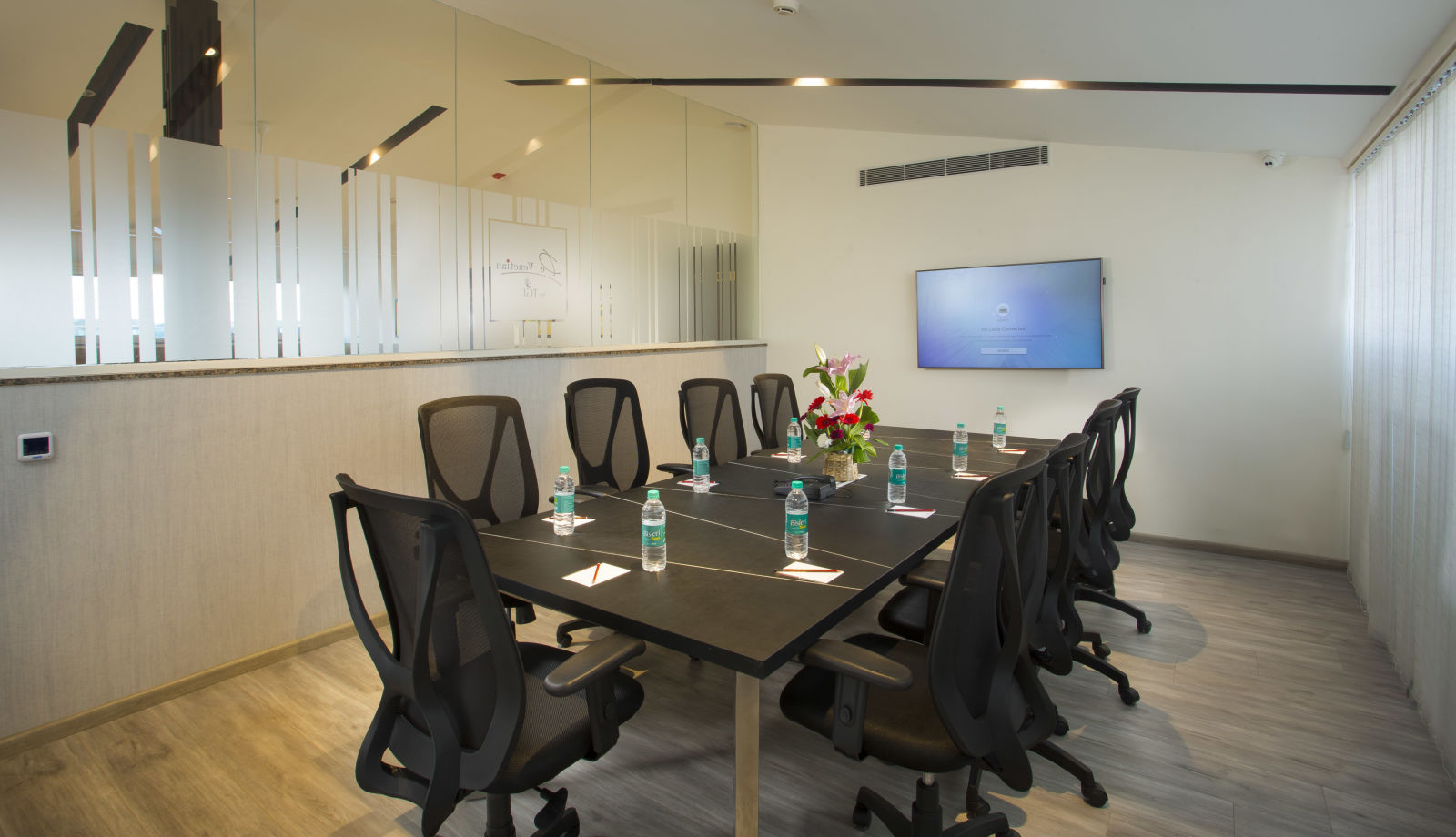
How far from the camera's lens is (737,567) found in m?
2.13

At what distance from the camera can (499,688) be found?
1535 mm

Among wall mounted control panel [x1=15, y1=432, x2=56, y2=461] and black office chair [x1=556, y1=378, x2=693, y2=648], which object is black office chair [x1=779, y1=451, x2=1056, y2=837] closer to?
black office chair [x1=556, y1=378, x2=693, y2=648]

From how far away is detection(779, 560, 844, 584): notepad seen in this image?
79.7 inches

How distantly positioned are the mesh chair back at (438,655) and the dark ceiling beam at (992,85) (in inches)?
152

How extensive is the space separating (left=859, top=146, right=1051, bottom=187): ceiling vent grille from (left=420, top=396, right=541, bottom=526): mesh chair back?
4115 mm

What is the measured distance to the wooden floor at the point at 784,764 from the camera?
220 cm

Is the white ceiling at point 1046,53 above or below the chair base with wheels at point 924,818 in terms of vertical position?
above

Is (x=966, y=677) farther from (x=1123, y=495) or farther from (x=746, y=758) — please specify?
(x=1123, y=495)

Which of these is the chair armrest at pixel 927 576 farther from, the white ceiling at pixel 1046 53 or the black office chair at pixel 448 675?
the white ceiling at pixel 1046 53

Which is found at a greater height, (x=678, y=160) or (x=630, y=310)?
(x=678, y=160)

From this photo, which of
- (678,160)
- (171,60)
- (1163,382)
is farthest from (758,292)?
(171,60)

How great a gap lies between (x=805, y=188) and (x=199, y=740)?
5604 mm

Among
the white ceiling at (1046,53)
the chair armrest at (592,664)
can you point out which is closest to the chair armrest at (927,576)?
the chair armrest at (592,664)

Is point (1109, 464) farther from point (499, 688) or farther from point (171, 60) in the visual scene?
point (171, 60)
